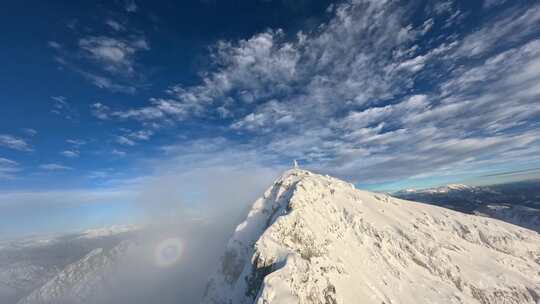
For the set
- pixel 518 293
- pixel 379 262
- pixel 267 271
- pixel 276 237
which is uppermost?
pixel 276 237

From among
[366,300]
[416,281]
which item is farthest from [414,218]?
[366,300]

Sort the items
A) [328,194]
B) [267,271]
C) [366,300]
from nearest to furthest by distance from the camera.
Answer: [267,271] → [366,300] → [328,194]

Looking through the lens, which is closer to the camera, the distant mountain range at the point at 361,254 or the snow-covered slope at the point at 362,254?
the distant mountain range at the point at 361,254

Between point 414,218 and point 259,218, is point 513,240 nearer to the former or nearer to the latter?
point 414,218

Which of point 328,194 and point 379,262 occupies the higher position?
point 328,194

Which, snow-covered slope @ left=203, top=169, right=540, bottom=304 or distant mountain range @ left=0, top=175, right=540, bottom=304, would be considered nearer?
distant mountain range @ left=0, top=175, right=540, bottom=304

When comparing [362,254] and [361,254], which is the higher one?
[361,254]

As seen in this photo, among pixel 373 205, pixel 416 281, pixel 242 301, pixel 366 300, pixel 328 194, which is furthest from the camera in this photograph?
pixel 373 205

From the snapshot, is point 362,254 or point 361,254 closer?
point 361,254
